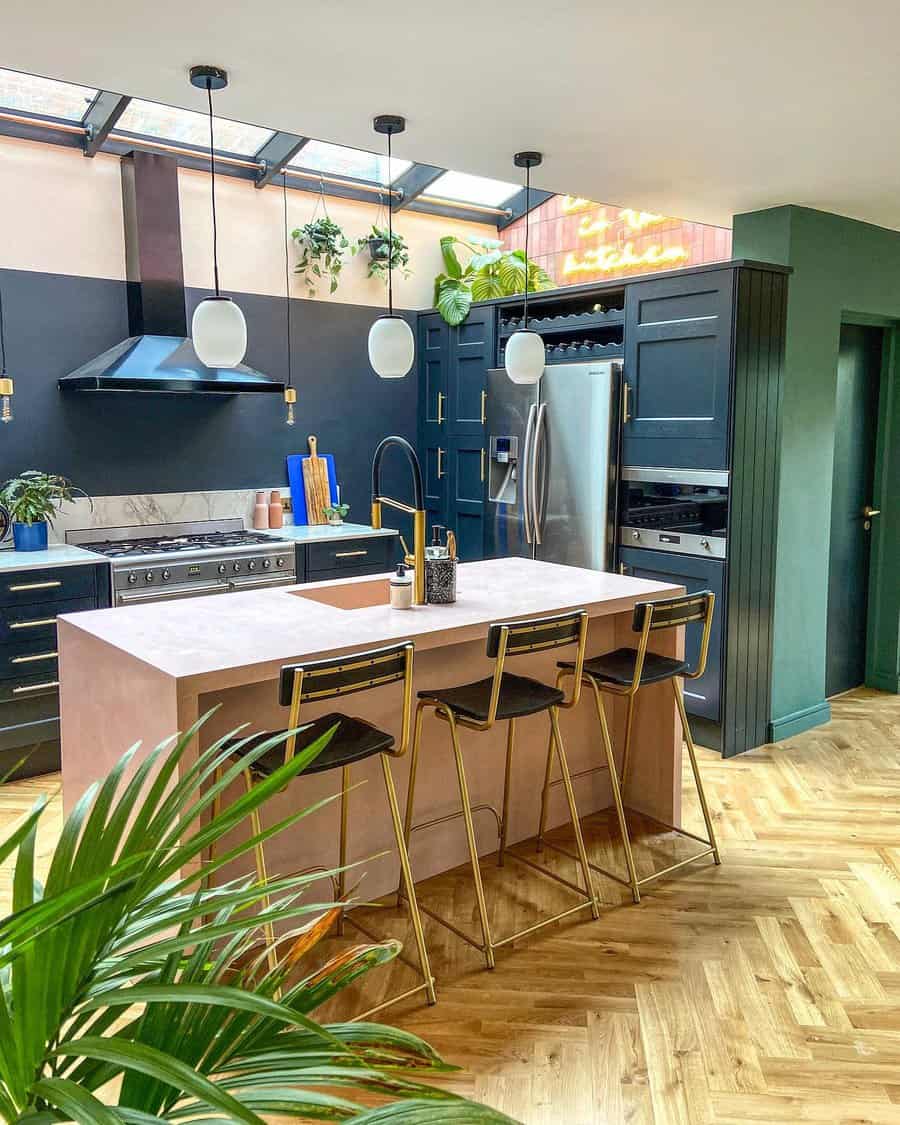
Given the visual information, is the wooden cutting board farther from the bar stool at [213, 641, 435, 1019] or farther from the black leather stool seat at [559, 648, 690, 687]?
the bar stool at [213, 641, 435, 1019]

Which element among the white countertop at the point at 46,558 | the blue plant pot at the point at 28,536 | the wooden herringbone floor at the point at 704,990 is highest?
the blue plant pot at the point at 28,536

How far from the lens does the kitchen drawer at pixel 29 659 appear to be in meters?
4.36

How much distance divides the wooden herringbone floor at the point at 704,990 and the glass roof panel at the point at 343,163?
3.99 m

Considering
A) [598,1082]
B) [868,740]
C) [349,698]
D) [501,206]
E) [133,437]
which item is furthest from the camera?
[501,206]

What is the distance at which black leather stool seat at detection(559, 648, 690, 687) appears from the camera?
3404mm

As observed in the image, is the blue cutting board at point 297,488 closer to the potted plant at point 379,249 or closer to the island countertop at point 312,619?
the potted plant at point 379,249

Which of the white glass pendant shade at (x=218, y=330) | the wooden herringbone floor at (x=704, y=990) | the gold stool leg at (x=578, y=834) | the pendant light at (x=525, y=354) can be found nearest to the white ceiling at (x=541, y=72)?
the pendant light at (x=525, y=354)

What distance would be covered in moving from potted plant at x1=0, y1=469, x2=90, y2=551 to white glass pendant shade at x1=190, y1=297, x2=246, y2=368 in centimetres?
200

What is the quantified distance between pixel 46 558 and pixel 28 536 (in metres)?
0.34

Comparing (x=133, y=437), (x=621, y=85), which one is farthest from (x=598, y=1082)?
(x=133, y=437)

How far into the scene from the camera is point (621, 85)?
3.23m

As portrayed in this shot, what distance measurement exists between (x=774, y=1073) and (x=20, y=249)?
16.0 ft

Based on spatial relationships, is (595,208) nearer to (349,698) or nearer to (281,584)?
(281,584)

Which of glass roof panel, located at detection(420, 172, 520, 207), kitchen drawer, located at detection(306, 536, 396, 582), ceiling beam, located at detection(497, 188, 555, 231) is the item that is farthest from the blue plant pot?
ceiling beam, located at detection(497, 188, 555, 231)
